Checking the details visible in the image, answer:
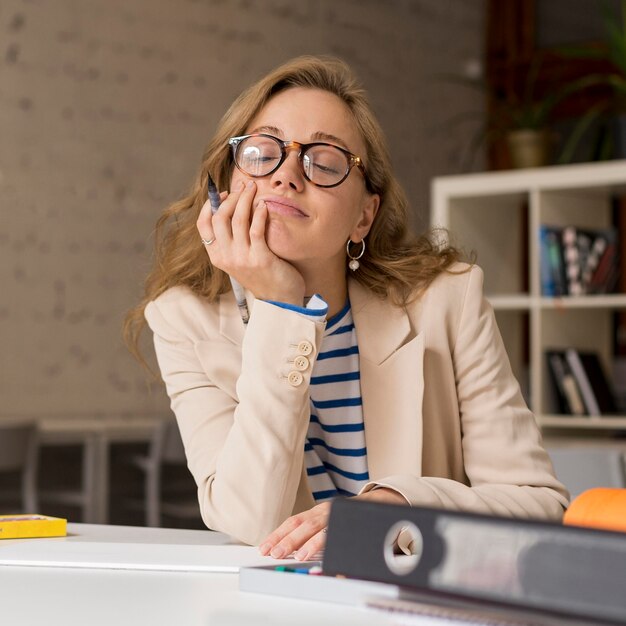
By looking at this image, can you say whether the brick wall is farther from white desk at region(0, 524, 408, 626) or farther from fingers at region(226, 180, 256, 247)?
white desk at region(0, 524, 408, 626)

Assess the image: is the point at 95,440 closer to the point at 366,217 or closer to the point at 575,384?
the point at 575,384

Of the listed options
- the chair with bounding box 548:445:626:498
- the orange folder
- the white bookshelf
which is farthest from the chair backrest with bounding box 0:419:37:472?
the orange folder

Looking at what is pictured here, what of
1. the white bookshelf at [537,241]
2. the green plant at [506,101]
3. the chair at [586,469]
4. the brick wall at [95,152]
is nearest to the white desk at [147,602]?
the chair at [586,469]

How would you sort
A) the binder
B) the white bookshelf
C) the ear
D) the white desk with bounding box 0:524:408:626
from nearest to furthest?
the binder → the white desk with bounding box 0:524:408:626 → the ear → the white bookshelf

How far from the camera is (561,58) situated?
748 cm

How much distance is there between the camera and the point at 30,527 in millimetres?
1350

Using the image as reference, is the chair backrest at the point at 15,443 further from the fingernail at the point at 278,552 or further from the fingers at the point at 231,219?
the fingernail at the point at 278,552

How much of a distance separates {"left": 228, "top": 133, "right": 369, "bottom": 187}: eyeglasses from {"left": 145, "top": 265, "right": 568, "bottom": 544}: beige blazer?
0.22m

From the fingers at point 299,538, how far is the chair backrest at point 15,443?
11.9ft

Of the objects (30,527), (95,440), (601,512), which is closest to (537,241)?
(95,440)

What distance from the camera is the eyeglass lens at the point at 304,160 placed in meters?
1.63

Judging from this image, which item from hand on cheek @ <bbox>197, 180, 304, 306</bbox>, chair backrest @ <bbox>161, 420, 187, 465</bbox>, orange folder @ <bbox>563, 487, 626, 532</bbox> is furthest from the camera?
chair backrest @ <bbox>161, 420, 187, 465</bbox>

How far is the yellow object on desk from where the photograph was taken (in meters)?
1.33

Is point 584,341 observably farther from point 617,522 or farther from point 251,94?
point 617,522
